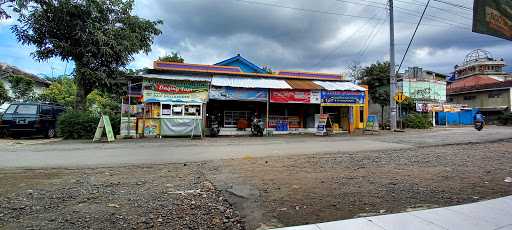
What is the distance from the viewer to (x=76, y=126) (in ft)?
52.9

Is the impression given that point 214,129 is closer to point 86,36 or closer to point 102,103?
point 86,36

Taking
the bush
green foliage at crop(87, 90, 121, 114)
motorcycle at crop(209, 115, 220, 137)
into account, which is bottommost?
motorcycle at crop(209, 115, 220, 137)

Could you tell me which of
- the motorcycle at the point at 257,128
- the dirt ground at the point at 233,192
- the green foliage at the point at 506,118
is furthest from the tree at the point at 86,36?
the green foliage at the point at 506,118

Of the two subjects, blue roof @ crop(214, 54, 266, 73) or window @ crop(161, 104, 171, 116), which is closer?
window @ crop(161, 104, 171, 116)

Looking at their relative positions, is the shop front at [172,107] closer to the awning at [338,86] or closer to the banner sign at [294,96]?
the banner sign at [294,96]

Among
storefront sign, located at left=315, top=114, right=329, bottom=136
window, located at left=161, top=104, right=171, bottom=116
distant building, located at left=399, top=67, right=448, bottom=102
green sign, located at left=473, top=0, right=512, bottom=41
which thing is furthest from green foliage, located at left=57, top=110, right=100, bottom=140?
distant building, located at left=399, top=67, right=448, bottom=102

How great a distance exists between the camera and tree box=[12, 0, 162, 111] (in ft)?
54.2

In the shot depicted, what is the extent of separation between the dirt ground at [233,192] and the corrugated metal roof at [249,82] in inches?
432

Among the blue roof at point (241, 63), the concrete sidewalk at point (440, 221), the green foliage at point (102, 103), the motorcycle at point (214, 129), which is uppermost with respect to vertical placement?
the blue roof at point (241, 63)

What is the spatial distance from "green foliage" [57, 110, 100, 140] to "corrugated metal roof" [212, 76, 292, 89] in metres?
7.07

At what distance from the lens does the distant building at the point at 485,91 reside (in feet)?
133

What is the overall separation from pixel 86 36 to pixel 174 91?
17.8 ft

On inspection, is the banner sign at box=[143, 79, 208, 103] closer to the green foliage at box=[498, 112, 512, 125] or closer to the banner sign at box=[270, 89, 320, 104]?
the banner sign at box=[270, 89, 320, 104]

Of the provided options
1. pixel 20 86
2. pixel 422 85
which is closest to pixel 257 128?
pixel 20 86
